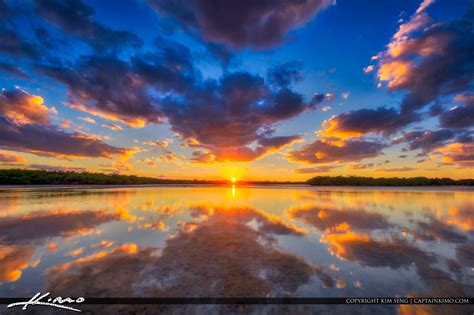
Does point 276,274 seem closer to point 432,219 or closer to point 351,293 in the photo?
point 351,293

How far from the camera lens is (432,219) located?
12.0 metres

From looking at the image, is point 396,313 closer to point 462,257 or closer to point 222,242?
point 462,257

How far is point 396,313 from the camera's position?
3549mm

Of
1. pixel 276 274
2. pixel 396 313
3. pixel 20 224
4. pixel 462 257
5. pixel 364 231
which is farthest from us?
pixel 20 224

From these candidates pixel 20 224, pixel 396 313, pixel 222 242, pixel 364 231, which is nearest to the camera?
pixel 396 313

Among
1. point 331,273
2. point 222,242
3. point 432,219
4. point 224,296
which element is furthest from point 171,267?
point 432,219

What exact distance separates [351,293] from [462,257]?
16.4 feet

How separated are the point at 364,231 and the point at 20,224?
16764mm

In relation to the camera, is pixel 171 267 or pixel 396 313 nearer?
pixel 396 313

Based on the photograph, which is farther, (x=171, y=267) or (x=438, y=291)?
(x=171, y=267)

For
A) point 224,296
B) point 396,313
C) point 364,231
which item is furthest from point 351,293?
point 364,231

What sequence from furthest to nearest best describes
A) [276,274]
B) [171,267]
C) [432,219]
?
[432,219] < [171,267] < [276,274]

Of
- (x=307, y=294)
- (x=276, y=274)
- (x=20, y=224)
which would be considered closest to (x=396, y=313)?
(x=307, y=294)

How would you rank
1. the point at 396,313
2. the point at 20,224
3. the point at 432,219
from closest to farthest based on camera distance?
the point at 396,313
the point at 20,224
the point at 432,219
